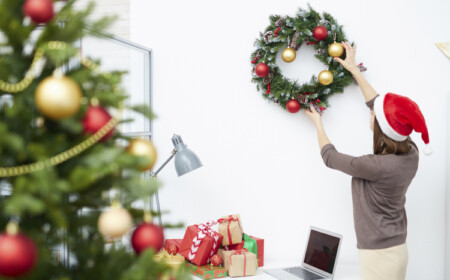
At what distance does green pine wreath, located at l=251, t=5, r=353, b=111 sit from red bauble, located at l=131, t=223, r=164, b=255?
1.76 meters

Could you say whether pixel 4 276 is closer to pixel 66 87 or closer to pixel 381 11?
pixel 66 87

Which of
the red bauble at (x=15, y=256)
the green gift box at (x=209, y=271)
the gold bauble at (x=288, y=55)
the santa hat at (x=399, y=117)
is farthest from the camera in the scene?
the gold bauble at (x=288, y=55)

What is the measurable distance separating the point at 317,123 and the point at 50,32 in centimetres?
184

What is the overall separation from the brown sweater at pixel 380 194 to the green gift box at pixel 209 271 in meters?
0.74

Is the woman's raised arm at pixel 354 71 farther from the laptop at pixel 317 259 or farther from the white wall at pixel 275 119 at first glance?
the laptop at pixel 317 259

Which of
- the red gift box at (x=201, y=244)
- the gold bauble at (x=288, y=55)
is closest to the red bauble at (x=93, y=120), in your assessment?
the red gift box at (x=201, y=244)

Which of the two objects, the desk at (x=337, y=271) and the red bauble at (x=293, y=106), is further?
the red bauble at (x=293, y=106)

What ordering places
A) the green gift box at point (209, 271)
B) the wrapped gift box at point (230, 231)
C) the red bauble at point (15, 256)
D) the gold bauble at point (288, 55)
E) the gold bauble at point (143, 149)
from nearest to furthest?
the red bauble at point (15, 256) < the gold bauble at point (143, 149) < the green gift box at point (209, 271) < the wrapped gift box at point (230, 231) < the gold bauble at point (288, 55)

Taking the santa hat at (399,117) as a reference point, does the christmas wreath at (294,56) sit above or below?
above

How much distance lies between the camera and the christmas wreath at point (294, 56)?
2.49 m

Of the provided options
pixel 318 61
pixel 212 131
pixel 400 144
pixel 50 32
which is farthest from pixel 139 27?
pixel 50 32

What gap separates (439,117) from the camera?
250 centimetres

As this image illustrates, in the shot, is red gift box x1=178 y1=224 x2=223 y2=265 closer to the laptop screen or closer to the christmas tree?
the laptop screen

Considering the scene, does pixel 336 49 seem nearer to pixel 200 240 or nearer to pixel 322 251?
pixel 322 251
